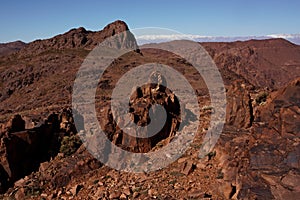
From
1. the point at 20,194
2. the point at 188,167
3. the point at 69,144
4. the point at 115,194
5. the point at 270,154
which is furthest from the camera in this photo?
the point at 69,144

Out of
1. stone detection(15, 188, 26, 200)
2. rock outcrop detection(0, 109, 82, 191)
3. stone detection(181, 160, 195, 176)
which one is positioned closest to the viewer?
stone detection(181, 160, 195, 176)

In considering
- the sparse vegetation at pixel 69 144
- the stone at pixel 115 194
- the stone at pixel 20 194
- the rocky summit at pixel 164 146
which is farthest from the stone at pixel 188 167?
the stone at pixel 20 194

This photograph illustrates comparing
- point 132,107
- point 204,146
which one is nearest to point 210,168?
point 204,146

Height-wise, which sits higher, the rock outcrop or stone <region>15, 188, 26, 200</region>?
the rock outcrop

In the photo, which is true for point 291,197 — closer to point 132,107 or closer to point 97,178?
point 97,178

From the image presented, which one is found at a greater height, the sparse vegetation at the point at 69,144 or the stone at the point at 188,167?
the sparse vegetation at the point at 69,144

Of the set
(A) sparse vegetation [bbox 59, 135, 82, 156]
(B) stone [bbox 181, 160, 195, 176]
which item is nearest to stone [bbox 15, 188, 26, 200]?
(A) sparse vegetation [bbox 59, 135, 82, 156]

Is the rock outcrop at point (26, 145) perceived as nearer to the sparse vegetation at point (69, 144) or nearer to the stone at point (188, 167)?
the sparse vegetation at point (69, 144)

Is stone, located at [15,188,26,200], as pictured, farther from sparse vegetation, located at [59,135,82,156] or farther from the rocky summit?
sparse vegetation, located at [59,135,82,156]

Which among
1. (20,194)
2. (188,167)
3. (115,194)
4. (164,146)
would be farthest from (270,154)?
(20,194)

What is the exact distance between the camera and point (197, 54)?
346 ft

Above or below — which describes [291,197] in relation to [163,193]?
above

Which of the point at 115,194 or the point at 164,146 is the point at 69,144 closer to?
the point at 164,146

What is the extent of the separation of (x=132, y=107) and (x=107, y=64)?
50.5 m
